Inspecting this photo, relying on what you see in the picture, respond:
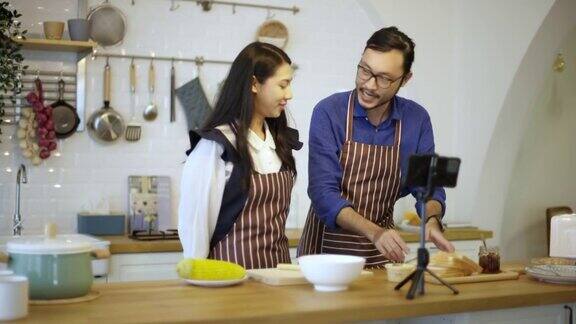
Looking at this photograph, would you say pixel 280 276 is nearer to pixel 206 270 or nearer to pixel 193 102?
pixel 206 270

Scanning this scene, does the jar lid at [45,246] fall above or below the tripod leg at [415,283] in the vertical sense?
above

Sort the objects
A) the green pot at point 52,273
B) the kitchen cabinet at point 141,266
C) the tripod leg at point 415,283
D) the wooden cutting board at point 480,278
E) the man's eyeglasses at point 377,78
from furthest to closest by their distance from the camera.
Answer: the kitchen cabinet at point 141,266, the man's eyeglasses at point 377,78, the wooden cutting board at point 480,278, the tripod leg at point 415,283, the green pot at point 52,273

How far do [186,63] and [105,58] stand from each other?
0.55 meters

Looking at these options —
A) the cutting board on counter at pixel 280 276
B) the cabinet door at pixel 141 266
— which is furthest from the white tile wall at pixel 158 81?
the cutting board on counter at pixel 280 276

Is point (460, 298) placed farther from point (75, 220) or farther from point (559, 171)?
point (559, 171)

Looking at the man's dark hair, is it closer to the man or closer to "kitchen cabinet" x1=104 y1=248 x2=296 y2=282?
the man

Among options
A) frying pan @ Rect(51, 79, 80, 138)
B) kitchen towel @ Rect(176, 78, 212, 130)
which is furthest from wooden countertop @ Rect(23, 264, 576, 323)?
kitchen towel @ Rect(176, 78, 212, 130)

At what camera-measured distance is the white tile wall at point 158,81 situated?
5277mm

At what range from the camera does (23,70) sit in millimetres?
5133

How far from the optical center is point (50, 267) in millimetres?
2441

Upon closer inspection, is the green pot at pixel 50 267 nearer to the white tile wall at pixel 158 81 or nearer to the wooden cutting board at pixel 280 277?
the wooden cutting board at pixel 280 277

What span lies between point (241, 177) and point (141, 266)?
1.70 meters

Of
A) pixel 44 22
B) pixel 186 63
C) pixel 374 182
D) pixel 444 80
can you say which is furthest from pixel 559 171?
pixel 44 22

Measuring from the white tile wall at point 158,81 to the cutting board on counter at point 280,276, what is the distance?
8.66ft
